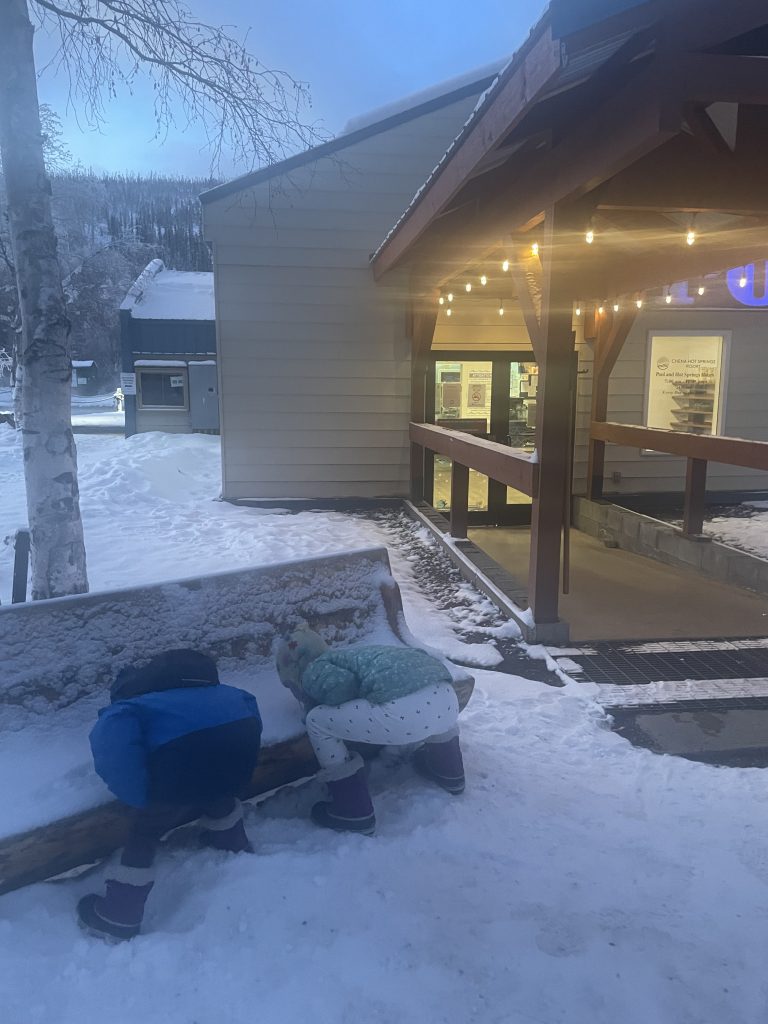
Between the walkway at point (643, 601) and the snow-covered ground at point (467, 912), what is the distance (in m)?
2.09

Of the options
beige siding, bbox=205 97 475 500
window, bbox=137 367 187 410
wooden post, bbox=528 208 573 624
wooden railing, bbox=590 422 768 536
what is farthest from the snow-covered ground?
window, bbox=137 367 187 410

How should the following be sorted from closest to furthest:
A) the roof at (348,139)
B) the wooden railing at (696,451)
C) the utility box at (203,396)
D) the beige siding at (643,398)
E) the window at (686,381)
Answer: the wooden railing at (696,451) < the roof at (348,139) < the beige siding at (643,398) < the window at (686,381) < the utility box at (203,396)

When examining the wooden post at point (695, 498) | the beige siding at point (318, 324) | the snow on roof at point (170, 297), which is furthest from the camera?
the snow on roof at point (170, 297)

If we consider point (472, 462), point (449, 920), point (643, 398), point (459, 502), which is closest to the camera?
point (449, 920)

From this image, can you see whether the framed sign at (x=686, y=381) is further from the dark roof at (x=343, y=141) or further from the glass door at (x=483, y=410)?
the dark roof at (x=343, y=141)

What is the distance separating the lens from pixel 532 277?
6883 mm

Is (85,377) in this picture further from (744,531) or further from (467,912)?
(467,912)

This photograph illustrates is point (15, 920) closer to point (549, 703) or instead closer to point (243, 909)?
point (243, 909)

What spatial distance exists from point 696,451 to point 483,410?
3.27 meters

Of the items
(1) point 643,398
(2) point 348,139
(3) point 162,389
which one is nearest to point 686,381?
(1) point 643,398

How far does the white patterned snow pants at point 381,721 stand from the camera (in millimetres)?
2410

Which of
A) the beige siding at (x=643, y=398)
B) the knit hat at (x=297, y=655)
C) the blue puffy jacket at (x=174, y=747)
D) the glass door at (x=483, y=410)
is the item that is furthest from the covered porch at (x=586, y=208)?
the blue puffy jacket at (x=174, y=747)

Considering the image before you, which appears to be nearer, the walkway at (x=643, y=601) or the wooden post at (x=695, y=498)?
the walkway at (x=643, y=601)

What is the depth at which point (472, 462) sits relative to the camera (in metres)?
6.25
